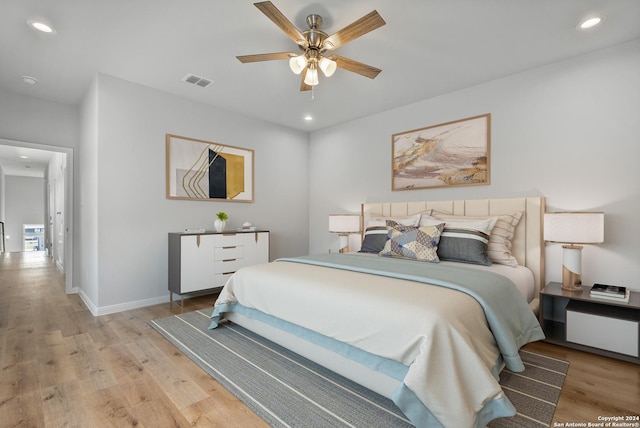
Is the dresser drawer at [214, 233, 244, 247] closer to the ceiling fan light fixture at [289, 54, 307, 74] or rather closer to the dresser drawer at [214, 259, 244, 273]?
the dresser drawer at [214, 259, 244, 273]

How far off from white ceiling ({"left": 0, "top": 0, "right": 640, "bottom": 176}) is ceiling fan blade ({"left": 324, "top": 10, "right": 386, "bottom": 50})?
21cm

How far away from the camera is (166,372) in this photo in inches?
80.4

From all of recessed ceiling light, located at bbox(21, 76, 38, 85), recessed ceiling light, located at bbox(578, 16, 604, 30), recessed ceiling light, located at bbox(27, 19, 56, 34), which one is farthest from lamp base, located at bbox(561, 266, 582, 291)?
recessed ceiling light, located at bbox(21, 76, 38, 85)

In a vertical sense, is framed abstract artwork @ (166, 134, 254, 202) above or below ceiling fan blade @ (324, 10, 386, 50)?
below

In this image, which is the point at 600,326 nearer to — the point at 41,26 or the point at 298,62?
the point at 298,62

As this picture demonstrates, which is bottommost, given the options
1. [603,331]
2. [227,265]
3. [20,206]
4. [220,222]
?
[603,331]

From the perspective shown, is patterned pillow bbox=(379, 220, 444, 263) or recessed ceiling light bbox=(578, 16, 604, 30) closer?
recessed ceiling light bbox=(578, 16, 604, 30)

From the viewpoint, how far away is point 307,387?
185 cm

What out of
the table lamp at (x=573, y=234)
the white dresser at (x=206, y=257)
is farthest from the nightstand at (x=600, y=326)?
the white dresser at (x=206, y=257)

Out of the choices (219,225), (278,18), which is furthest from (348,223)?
(278,18)

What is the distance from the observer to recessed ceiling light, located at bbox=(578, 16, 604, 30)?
2273 millimetres

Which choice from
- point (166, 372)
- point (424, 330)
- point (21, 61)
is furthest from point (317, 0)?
point (21, 61)

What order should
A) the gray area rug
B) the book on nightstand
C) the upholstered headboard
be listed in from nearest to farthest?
the gray area rug < the book on nightstand < the upholstered headboard

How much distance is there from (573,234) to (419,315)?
6.25 ft
